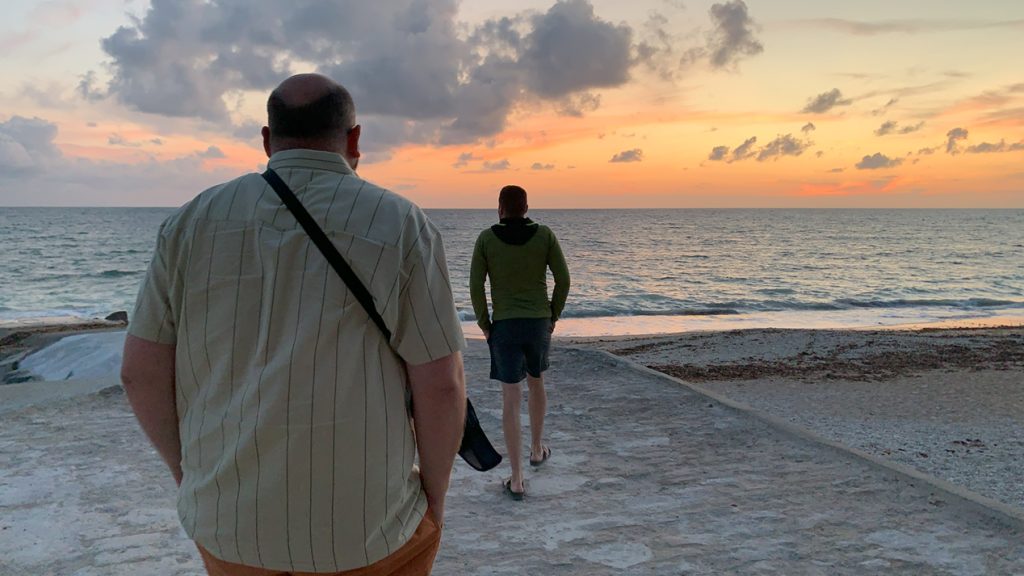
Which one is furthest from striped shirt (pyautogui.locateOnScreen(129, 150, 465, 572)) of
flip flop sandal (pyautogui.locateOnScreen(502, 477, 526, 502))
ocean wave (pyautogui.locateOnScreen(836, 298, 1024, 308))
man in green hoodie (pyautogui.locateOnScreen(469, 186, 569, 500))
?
ocean wave (pyautogui.locateOnScreen(836, 298, 1024, 308))

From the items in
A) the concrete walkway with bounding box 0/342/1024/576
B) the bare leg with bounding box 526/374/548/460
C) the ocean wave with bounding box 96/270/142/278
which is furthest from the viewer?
the ocean wave with bounding box 96/270/142/278

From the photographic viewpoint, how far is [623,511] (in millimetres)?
4719

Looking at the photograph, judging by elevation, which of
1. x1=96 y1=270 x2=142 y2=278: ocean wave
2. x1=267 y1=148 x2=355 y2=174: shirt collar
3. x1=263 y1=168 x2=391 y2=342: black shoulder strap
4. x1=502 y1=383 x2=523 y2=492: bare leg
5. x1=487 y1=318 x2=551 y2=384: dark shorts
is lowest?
x1=96 y1=270 x2=142 y2=278: ocean wave

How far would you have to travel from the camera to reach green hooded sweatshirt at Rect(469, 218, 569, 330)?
4.73 metres

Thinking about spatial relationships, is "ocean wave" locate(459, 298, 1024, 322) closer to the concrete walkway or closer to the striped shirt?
the concrete walkway

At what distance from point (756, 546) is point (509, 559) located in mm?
1389

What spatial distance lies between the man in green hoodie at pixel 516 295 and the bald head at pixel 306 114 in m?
2.96

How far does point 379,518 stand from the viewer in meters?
1.65

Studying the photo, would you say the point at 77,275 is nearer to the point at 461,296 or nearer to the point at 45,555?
the point at 461,296

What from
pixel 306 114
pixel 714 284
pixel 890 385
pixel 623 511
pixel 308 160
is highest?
pixel 306 114

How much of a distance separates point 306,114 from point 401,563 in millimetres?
1054

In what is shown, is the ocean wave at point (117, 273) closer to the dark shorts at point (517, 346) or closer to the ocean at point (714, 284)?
the ocean at point (714, 284)

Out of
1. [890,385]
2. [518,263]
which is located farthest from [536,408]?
[890,385]

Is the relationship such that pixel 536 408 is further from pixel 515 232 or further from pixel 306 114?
pixel 306 114
